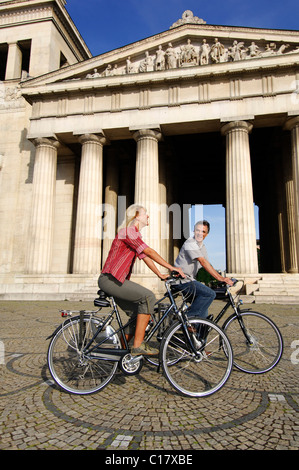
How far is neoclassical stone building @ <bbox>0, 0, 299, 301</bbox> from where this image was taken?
16.2 meters

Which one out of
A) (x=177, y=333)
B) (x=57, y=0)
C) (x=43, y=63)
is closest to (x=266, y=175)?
(x=43, y=63)

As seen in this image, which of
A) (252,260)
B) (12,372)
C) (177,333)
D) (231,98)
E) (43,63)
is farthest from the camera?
(43,63)

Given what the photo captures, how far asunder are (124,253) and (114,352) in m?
1.01

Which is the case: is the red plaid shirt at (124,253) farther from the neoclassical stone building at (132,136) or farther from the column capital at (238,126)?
the column capital at (238,126)

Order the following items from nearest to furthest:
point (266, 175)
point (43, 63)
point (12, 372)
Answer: point (12, 372)
point (43, 63)
point (266, 175)

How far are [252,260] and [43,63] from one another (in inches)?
817

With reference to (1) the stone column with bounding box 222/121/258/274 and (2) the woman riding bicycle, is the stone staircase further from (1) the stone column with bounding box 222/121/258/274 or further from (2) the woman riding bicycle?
(2) the woman riding bicycle

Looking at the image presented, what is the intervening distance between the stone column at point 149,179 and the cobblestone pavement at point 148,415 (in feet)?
42.6

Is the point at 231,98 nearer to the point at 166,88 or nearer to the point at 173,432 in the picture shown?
the point at 166,88

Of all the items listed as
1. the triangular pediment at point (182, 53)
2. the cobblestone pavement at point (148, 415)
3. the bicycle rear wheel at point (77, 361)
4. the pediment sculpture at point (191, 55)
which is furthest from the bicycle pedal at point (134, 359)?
the pediment sculpture at point (191, 55)

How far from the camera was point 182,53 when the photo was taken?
18.0 metres

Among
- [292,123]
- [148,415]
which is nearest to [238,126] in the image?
[292,123]

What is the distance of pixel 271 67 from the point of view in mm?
15906

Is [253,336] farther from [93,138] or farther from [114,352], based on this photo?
[93,138]
